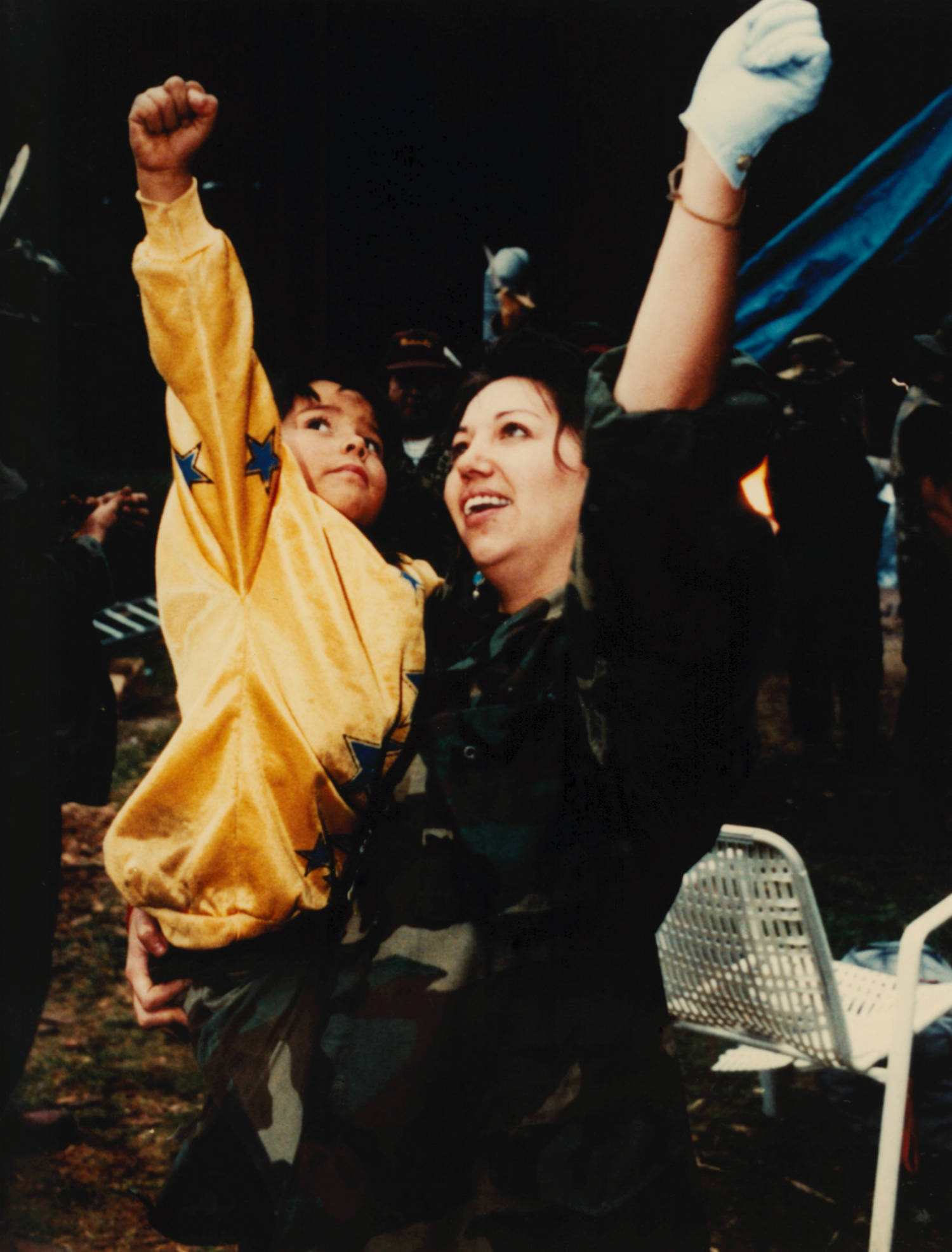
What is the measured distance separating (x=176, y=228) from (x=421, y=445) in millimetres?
527

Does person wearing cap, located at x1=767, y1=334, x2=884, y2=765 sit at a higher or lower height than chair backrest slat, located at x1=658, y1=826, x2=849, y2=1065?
higher

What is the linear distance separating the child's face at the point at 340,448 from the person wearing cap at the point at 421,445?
2.1 inches

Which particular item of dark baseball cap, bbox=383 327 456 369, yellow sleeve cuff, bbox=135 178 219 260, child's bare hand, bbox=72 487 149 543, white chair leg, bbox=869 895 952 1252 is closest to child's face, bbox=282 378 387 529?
dark baseball cap, bbox=383 327 456 369

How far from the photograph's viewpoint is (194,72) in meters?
1.70

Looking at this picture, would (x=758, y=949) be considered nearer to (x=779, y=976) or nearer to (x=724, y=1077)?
(x=779, y=976)

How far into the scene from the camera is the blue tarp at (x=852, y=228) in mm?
1800

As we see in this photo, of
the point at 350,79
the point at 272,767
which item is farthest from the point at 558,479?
the point at 350,79

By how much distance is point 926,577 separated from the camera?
2.26 m

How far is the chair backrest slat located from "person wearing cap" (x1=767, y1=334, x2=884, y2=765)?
0.96m

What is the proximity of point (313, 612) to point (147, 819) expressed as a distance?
0.37 meters

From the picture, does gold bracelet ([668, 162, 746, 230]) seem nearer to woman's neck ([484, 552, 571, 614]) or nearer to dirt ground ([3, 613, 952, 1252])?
woman's neck ([484, 552, 571, 614])

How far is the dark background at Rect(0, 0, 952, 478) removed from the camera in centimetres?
169

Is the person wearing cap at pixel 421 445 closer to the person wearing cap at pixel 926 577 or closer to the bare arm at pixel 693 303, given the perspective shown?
the bare arm at pixel 693 303

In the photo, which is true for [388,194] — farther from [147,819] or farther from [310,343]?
[147,819]
